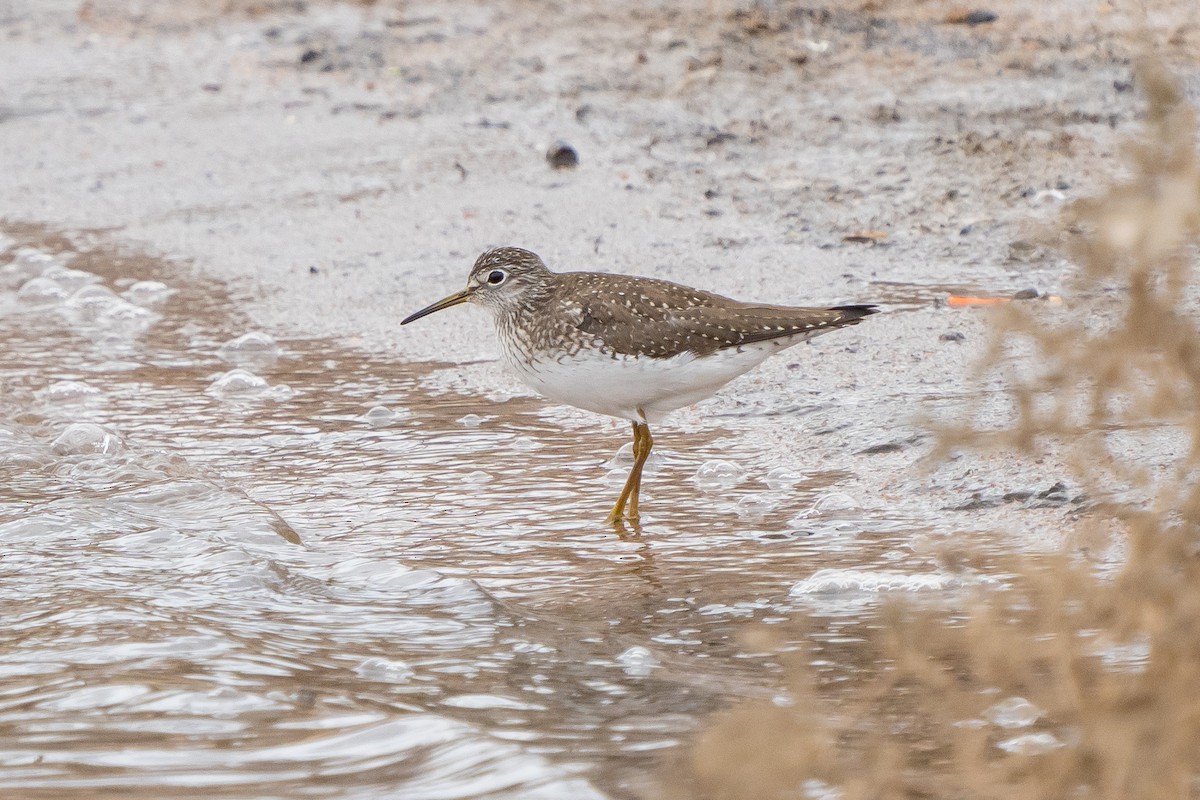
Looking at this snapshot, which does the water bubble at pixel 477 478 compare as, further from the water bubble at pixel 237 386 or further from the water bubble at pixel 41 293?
the water bubble at pixel 41 293

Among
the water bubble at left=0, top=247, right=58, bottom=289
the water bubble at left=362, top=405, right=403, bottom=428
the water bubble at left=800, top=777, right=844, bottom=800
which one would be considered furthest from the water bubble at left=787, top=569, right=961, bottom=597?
the water bubble at left=0, top=247, right=58, bottom=289

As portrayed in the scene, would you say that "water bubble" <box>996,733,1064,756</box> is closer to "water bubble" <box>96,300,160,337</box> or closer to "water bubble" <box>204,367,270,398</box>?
"water bubble" <box>204,367,270,398</box>

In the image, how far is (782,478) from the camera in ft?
18.0

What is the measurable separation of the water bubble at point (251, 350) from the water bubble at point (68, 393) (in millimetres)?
671

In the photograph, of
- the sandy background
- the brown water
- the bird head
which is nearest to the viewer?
the brown water

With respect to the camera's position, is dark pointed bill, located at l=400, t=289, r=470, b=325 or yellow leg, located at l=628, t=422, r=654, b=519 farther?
dark pointed bill, located at l=400, t=289, r=470, b=325

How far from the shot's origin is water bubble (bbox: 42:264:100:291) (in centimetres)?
840

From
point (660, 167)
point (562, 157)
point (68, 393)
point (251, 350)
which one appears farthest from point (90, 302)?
point (660, 167)

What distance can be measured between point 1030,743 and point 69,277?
6.54 m

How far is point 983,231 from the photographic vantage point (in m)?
7.54

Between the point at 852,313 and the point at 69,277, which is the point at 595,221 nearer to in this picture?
the point at 69,277

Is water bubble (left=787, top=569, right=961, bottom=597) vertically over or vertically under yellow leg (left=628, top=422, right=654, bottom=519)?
under

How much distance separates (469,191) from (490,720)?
18.4 ft

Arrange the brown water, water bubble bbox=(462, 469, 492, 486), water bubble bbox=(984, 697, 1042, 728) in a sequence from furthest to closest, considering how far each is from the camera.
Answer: water bubble bbox=(462, 469, 492, 486), the brown water, water bubble bbox=(984, 697, 1042, 728)
